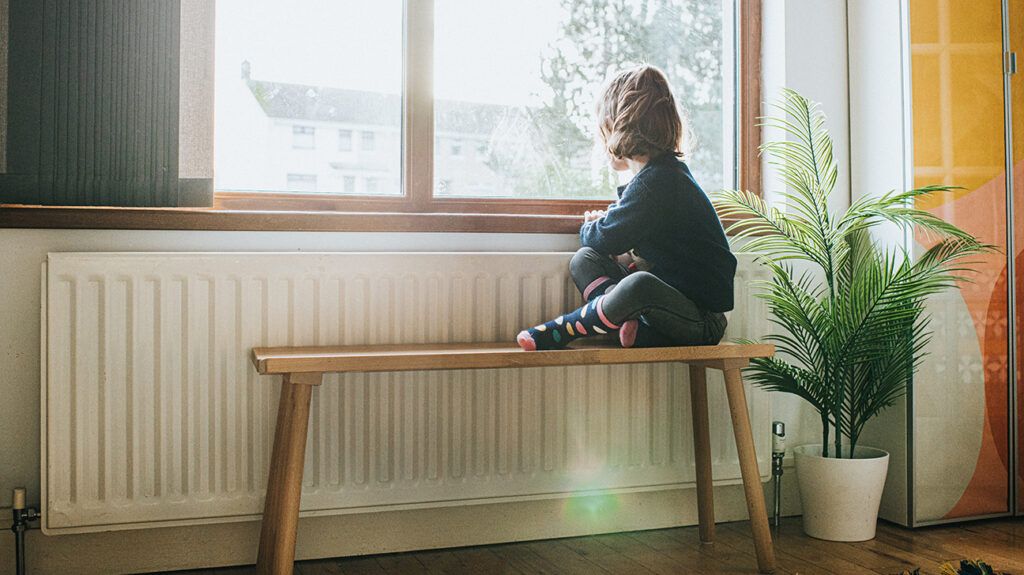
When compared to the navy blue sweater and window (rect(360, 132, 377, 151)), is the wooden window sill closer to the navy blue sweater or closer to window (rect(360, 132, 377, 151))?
window (rect(360, 132, 377, 151))

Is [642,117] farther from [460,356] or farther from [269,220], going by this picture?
[269,220]

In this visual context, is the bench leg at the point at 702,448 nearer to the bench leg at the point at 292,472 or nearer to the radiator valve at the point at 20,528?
the bench leg at the point at 292,472

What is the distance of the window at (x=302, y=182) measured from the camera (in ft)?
7.93

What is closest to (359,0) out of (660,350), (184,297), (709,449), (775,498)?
(184,297)

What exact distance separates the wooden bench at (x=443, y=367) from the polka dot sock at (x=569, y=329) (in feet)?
0.15

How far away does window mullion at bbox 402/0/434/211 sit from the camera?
2488mm

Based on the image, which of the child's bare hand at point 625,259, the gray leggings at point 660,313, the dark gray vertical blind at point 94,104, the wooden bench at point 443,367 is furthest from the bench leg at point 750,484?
the dark gray vertical blind at point 94,104

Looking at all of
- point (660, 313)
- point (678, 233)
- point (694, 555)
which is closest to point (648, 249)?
point (678, 233)

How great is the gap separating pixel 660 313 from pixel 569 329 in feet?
0.71

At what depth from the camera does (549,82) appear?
2668mm

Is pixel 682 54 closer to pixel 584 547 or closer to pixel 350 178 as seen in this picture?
pixel 350 178

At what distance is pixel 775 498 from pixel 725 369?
71cm

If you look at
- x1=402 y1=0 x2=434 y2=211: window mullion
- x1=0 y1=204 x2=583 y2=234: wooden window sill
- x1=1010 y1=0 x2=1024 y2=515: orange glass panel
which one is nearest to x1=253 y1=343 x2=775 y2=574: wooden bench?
x1=0 y1=204 x2=583 y2=234: wooden window sill

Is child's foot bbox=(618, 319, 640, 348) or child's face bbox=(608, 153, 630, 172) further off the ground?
child's face bbox=(608, 153, 630, 172)
